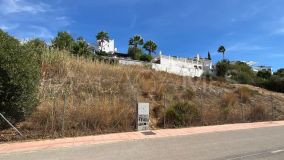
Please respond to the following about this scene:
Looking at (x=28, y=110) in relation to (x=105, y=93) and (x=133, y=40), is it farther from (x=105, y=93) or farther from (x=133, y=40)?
(x=133, y=40)

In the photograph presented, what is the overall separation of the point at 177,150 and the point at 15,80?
5.66 m

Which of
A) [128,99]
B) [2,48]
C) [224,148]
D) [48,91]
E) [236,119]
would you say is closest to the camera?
[224,148]

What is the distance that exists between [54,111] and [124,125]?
3.01 m

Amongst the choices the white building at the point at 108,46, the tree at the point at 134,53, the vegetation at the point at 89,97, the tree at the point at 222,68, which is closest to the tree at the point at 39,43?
the vegetation at the point at 89,97

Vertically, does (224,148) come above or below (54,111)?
below

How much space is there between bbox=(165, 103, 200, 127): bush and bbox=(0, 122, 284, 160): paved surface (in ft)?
10.2

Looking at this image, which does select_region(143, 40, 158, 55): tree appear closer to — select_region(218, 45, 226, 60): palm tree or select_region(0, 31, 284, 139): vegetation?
select_region(218, 45, 226, 60): palm tree

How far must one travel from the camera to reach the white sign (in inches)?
615

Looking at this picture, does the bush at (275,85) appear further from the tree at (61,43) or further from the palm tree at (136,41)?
the palm tree at (136,41)

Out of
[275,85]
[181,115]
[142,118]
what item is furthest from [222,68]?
[142,118]

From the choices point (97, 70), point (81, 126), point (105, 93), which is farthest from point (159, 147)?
point (97, 70)

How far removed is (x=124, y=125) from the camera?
1538cm

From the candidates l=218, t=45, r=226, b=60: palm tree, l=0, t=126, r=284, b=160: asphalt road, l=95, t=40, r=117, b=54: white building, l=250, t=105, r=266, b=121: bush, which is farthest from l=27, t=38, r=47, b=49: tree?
l=218, t=45, r=226, b=60: palm tree

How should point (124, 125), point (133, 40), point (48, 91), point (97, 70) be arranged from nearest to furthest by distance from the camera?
point (124, 125) < point (48, 91) < point (97, 70) < point (133, 40)
